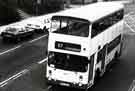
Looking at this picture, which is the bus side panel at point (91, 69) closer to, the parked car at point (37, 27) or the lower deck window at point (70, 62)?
the lower deck window at point (70, 62)

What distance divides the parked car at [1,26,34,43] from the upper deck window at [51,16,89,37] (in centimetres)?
1227

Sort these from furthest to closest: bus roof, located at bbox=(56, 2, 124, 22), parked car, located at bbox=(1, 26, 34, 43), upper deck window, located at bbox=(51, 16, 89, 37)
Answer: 1. parked car, located at bbox=(1, 26, 34, 43)
2. bus roof, located at bbox=(56, 2, 124, 22)
3. upper deck window, located at bbox=(51, 16, 89, 37)

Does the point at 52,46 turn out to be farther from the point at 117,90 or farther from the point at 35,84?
the point at 117,90

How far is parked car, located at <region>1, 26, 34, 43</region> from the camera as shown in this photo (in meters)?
31.7

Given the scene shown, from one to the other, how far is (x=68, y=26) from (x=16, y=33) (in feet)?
42.6

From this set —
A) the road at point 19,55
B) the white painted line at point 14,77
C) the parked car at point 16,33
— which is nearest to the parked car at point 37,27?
the parked car at point 16,33

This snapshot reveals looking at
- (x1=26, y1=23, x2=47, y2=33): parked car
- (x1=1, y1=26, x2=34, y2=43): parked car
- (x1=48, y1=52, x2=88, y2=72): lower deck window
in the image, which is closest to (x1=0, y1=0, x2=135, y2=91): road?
(x1=1, y1=26, x2=34, y2=43): parked car

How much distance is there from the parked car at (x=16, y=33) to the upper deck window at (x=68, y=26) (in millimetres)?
12273

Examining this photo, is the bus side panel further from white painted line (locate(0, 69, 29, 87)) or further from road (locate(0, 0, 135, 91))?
white painted line (locate(0, 69, 29, 87))

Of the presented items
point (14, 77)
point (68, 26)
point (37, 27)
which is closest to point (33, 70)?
point (14, 77)

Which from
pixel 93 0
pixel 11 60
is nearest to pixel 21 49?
pixel 11 60

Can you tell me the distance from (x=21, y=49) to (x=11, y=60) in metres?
3.69

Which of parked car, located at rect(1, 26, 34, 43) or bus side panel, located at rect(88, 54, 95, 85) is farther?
parked car, located at rect(1, 26, 34, 43)

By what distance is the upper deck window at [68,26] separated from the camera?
19.3m
